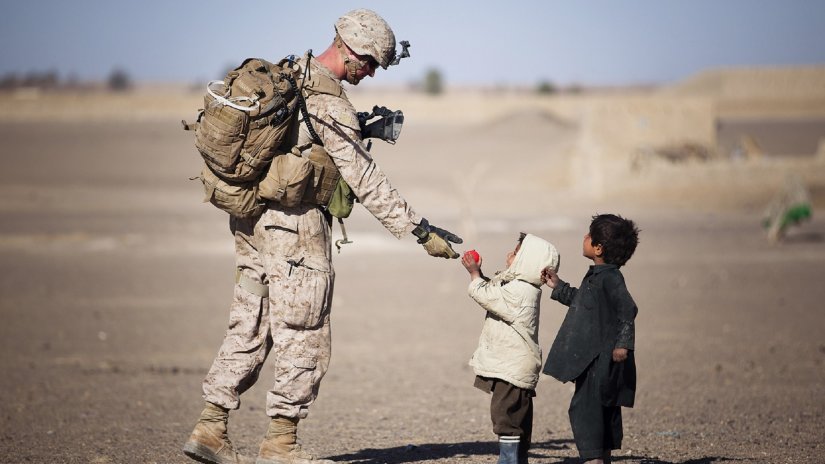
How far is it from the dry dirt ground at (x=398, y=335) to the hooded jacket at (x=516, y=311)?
3.90ft

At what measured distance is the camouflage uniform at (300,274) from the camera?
5.01 m

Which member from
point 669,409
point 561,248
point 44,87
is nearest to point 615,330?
point 669,409

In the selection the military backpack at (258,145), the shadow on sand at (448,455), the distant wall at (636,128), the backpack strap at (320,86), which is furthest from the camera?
the distant wall at (636,128)

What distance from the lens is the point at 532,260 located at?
4.94 meters

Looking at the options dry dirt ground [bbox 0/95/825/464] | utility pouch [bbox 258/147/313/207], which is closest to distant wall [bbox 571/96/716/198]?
dry dirt ground [bbox 0/95/825/464]

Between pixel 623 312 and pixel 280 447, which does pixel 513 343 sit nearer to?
pixel 623 312

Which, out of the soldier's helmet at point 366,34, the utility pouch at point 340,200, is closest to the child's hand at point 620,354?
the utility pouch at point 340,200

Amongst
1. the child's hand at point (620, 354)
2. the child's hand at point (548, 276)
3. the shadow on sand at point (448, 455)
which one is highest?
the child's hand at point (548, 276)

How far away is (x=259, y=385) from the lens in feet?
33.8

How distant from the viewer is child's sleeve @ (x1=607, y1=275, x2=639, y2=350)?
4.89m

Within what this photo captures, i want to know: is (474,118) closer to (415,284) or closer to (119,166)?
(119,166)

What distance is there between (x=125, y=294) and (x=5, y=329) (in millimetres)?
2896

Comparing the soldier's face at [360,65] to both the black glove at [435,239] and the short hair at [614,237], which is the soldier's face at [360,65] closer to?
the black glove at [435,239]

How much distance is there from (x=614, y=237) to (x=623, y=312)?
0.35 m
